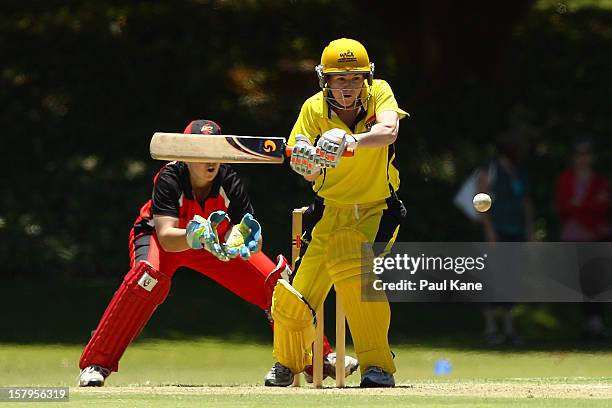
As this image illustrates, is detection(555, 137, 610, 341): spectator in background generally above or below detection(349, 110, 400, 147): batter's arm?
above

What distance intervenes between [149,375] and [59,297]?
3.07 metres

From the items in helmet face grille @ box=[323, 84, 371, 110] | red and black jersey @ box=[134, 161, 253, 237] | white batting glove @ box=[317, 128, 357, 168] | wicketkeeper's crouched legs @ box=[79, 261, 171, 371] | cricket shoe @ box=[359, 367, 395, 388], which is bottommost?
cricket shoe @ box=[359, 367, 395, 388]

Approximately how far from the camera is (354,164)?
8.06 metres

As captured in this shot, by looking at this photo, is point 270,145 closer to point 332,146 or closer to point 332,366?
point 332,146

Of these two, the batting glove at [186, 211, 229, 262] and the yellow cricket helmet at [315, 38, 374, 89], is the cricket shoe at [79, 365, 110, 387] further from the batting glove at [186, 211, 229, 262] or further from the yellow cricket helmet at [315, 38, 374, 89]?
the yellow cricket helmet at [315, 38, 374, 89]

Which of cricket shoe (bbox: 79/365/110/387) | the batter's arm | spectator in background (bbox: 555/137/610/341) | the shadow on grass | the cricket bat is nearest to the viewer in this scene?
the batter's arm

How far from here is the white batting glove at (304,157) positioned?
300 inches

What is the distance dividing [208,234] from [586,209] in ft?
13.9

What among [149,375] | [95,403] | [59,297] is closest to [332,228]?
[95,403]

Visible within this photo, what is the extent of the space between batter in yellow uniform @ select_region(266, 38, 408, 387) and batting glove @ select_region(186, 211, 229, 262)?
36 centimetres

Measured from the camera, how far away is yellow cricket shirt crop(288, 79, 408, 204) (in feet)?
26.4

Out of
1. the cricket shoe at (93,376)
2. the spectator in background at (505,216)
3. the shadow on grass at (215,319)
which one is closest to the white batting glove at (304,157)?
the cricket shoe at (93,376)

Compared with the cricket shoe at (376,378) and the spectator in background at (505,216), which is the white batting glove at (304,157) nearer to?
the cricket shoe at (376,378)

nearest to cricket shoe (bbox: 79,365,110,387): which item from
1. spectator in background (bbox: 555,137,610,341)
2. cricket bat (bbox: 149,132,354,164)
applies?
cricket bat (bbox: 149,132,354,164)
